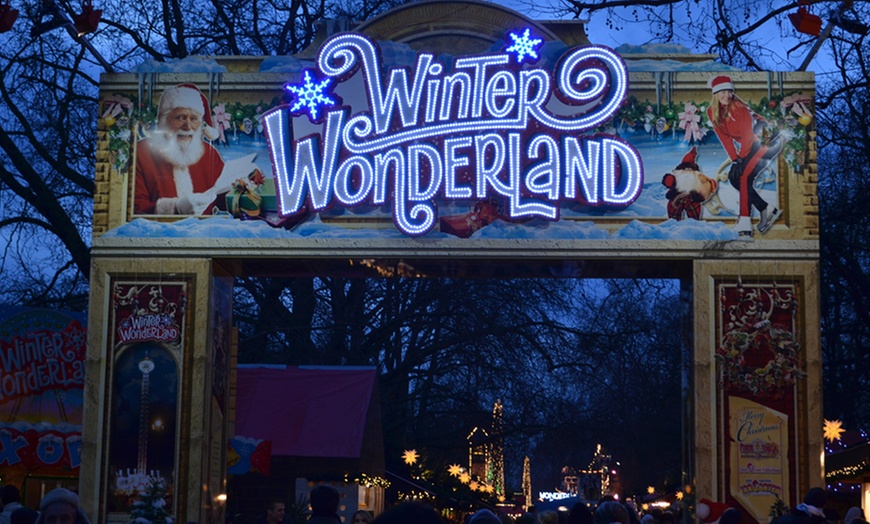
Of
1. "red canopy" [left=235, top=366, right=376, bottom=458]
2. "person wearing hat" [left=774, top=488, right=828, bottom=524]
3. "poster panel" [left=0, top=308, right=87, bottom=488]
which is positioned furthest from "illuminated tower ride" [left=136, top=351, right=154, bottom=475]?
"person wearing hat" [left=774, top=488, right=828, bottom=524]

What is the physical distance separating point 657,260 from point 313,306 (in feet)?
43.3

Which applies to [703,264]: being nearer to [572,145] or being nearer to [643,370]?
[572,145]

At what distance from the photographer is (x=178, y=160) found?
48.0 ft

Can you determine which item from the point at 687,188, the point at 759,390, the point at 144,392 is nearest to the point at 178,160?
the point at 144,392

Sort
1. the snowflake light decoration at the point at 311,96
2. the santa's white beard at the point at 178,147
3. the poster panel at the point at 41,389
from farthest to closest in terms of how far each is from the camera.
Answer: the poster panel at the point at 41,389, the santa's white beard at the point at 178,147, the snowflake light decoration at the point at 311,96

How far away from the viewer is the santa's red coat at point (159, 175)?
1454cm

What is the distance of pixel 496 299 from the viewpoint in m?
25.8

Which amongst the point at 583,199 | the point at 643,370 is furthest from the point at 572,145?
the point at 643,370

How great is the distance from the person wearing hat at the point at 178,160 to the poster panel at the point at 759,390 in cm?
630

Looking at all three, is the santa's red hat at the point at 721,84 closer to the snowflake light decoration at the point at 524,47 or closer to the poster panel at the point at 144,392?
the snowflake light decoration at the point at 524,47

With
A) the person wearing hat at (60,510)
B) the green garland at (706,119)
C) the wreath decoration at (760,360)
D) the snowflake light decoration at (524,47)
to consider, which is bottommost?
the person wearing hat at (60,510)

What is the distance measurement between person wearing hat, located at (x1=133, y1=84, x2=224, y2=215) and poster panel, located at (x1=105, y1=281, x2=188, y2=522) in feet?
3.26

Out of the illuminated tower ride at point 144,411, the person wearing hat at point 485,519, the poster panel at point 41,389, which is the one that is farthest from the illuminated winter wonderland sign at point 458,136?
the person wearing hat at point 485,519

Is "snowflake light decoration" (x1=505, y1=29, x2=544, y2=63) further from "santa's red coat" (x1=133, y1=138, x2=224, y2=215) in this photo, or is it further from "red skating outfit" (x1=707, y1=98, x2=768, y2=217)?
"santa's red coat" (x1=133, y1=138, x2=224, y2=215)
